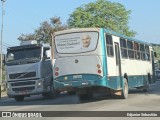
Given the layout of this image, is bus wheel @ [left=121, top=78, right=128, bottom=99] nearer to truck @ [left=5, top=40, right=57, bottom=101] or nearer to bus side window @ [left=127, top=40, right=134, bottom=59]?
bus side window @ [left=127, top=40, right=134, bottom=59]

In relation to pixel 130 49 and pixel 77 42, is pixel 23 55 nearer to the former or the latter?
pixel 130 49

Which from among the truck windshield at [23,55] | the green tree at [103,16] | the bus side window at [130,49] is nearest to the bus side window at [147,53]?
the bus side window at [130,49]

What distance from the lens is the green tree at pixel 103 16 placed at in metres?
77.1

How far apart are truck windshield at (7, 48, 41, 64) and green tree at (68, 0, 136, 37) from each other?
49.1 metres

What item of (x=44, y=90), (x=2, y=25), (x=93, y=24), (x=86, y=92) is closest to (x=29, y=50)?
(x=44, y=90)

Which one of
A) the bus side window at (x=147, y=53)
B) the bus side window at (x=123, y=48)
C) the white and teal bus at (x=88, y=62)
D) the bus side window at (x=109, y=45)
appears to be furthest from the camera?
the bus side window at (x=147, y=53)

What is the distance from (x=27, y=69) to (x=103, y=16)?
52.9 m

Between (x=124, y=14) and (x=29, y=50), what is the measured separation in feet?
178

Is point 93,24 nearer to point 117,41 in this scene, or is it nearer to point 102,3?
point 102,3

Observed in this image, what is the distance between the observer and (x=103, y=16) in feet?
260

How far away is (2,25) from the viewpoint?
50.6 metres

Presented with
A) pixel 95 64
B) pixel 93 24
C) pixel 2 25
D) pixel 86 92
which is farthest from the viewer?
pixel 93 24

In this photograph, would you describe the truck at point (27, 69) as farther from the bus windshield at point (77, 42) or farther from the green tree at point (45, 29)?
A: the green tree at point (45, 29)

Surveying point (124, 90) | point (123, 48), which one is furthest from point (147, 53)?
point (124, 90)
